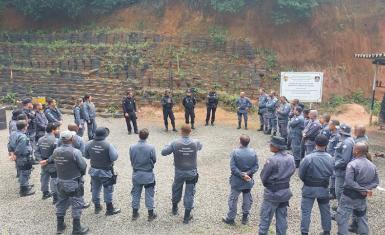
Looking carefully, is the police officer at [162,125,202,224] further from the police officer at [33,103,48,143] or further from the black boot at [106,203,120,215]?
the police officer at [33,103,48,143]

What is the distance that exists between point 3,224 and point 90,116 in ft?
20.9

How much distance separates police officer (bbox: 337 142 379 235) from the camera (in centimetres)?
641

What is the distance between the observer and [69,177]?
277 inches

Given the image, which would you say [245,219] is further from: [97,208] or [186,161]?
[97,208]

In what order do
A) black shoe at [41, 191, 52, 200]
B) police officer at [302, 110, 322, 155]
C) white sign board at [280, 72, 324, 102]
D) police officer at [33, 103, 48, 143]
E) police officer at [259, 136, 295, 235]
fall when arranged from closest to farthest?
police officer at [259, 136, 295, 235]
black shoe at [41, 191, 52, 200]
police officer at [302, 110, 322, 155]
police officer at [33, 103, 48, 143]
white sign board at [280, 72, 324, 102]

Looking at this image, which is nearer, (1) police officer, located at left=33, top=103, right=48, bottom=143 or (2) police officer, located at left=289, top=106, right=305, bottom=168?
(2) police officer, located at left=289, top=106, right=305, bottom=168

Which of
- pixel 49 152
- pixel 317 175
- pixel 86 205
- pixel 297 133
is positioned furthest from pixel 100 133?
pixel 297 133

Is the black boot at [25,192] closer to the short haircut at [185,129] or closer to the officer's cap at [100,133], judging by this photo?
the officer's cap at [100,133]

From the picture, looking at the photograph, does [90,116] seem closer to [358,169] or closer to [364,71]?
[358,169]

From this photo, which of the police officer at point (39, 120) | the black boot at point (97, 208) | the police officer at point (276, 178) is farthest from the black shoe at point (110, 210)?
the police officer at point (39, 120)

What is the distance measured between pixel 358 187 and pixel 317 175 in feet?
2.12

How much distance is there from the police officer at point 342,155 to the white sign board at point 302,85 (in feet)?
25.2

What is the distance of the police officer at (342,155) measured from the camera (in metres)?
7.68

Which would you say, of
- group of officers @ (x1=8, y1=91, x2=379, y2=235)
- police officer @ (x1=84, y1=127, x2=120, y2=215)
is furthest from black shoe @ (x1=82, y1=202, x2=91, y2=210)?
police officer @ (x1=84, y1=127, x2=120, y2=215)
